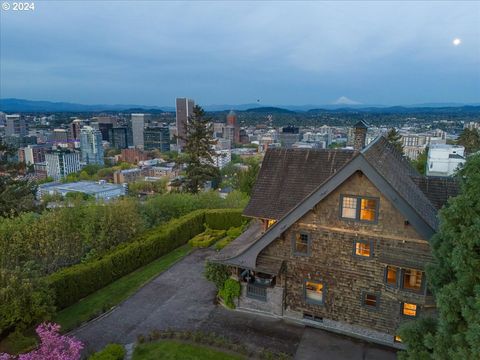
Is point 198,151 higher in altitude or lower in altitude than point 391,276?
higher

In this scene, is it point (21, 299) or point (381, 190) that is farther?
point (21, 299)

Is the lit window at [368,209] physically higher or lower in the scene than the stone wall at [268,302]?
higher

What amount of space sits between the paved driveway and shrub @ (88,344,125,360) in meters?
1.78

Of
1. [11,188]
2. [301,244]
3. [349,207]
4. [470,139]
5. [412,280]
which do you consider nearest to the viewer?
[412,280]

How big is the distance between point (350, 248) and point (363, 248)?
587mm

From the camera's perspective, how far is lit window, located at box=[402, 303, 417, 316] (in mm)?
15906

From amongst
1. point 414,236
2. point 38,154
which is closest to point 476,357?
point 414,236

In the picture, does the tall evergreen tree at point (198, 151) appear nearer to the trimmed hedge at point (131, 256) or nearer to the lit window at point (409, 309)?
the trimmed hedge at point (131, 256)

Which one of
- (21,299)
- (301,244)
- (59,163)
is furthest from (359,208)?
(59,163)

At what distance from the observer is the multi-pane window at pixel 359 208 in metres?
15.8

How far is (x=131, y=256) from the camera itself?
25.3 m

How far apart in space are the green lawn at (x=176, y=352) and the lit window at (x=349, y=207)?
26.5ft

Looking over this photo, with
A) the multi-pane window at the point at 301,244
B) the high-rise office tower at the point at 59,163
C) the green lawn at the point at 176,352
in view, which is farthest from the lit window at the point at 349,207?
the high-rise office tower at the point at 59,163

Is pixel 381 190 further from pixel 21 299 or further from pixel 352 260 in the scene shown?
pixel 21 299
